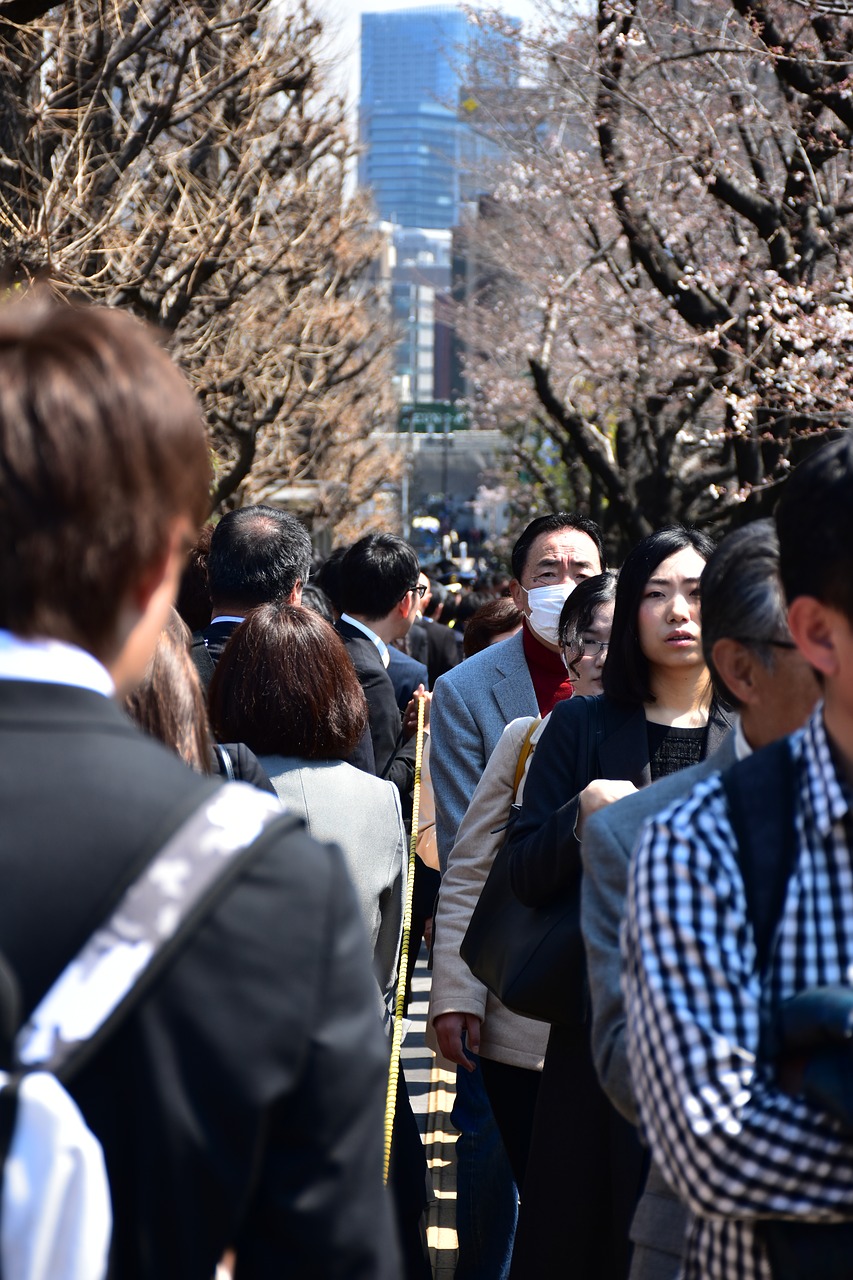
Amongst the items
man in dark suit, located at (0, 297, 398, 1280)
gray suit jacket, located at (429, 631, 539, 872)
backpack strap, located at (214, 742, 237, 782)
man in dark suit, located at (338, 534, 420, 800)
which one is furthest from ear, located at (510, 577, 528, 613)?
man in dark suit, located at (0, 297, 398, 1280)

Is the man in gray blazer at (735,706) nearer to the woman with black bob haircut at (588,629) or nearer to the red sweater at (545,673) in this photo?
the woman with black bob haircut at (588,629)

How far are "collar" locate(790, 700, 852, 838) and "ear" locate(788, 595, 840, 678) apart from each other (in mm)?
60

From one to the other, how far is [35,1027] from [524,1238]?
1.78 metres

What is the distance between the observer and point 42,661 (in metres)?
1.25

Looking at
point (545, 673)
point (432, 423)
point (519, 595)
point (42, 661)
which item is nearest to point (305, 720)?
point (545, 673)

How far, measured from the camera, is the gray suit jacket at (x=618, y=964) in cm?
183

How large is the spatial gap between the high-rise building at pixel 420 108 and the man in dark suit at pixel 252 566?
10.6 m

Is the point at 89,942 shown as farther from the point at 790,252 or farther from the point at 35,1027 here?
the point at 790,252

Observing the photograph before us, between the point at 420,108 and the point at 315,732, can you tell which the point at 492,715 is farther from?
the point at 420,108

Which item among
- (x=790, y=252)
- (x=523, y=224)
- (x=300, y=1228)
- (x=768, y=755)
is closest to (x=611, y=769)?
(x=768, y=755)

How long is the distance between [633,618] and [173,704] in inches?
47.4

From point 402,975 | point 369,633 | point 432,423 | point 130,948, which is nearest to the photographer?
point 130,948

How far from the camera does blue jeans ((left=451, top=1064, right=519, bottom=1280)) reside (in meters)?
3.61

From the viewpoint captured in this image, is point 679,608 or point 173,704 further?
point 679,608
